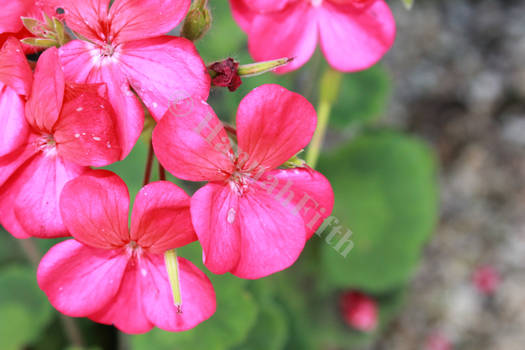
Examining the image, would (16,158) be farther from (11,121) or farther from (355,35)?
(355,35)

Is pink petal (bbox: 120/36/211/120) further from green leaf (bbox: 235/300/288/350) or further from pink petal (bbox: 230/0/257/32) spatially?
green leaf (bbox: 235/300/288/350)

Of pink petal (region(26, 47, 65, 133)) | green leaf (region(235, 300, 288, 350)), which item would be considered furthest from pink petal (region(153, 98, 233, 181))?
green leaf (region(235, 300, 288, 350))

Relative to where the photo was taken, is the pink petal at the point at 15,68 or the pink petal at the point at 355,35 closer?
the pink petal at the point at 15,68

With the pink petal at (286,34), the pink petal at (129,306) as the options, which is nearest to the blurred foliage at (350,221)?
the pink petal at (286,34)

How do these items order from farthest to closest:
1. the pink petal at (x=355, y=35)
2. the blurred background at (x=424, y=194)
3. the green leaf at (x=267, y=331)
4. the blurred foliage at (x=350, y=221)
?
1. the blurred background at (x=424, y=194)
2. the blurred foliage at (x=350, y=221)
3. the green leaf at (x=267, y=331)
4. the pink petal at (x=355, y=35)

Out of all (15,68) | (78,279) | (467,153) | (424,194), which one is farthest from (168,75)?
(467,153)

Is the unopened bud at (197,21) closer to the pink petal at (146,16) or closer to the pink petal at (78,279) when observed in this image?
the pink petal at (146,16)

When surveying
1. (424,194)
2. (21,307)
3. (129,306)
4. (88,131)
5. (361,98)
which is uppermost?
(88,131)
